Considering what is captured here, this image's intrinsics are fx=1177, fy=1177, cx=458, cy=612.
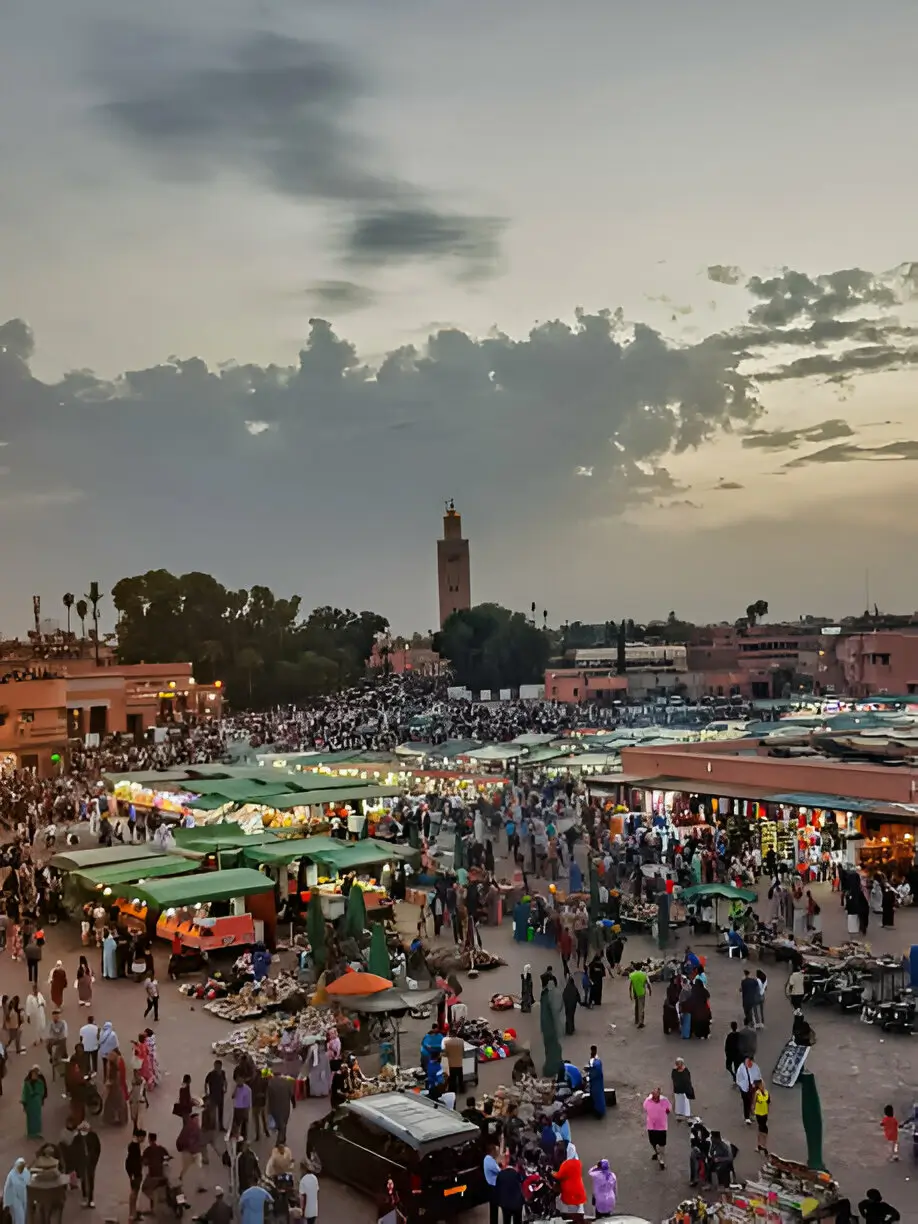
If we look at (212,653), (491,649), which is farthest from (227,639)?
(491,649)

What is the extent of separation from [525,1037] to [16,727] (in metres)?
40.7

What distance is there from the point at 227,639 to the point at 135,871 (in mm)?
67536

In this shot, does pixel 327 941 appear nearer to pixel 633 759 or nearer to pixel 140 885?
pixel 140 885

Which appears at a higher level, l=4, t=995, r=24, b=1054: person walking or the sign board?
l=4, t=995, r=24, b=1054: person walking

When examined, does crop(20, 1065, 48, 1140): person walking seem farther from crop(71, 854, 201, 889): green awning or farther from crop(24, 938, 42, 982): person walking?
crop(71, 854, 201, 889): green awning

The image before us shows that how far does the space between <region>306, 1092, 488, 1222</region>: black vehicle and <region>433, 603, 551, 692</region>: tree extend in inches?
3275

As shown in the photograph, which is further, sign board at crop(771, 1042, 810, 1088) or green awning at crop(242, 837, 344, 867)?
green awning at crop(242, 837, 344, 867)

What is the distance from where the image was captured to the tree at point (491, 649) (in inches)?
3728

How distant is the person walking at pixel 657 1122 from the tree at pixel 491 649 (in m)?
82.8

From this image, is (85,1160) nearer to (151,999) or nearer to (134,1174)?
(134,1174)

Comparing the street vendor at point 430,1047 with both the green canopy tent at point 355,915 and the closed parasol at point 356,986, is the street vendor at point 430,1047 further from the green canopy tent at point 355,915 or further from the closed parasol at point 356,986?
the green canopy tent at point 355,915

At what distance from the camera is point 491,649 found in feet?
310

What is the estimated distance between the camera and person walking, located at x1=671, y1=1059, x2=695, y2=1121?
37.3 ft

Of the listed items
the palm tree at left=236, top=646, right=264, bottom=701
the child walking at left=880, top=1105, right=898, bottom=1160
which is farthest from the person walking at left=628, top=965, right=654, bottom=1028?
the palm tree at left=236, top=646, right=264, bottom=701
